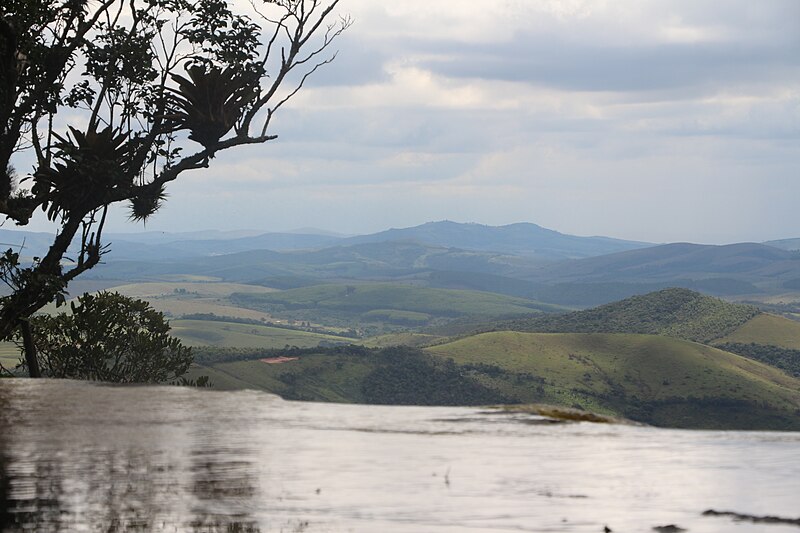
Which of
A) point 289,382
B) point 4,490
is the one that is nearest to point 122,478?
point 4,490

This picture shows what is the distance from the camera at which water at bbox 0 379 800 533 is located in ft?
18.8

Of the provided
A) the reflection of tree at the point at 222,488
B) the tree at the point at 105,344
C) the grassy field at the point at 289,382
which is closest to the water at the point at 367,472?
the reflection of tree at the point at 222,488

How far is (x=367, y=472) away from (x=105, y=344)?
32961mm

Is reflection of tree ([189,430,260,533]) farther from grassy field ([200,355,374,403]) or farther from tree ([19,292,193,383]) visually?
grassy field ([200,355,374,403])

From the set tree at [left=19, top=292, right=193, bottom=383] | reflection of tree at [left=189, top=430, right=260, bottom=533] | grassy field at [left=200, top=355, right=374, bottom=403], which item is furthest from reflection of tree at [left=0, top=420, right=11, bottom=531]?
grassy field at [left=200, top=355, right=374, bottom=403]

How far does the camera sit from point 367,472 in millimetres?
6922

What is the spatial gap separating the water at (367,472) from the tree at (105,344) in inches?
1040

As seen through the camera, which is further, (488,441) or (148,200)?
(148,200)

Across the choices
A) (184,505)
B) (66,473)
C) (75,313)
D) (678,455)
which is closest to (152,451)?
(66,473)

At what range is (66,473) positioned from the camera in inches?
270

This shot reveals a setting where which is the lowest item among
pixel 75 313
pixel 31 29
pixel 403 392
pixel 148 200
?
pixel 403 392

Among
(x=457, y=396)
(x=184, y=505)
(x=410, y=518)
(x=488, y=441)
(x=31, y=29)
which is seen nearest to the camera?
(x=410, y=518)

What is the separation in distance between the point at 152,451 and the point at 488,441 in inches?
113

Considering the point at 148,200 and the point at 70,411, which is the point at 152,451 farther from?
the point at 148,200
